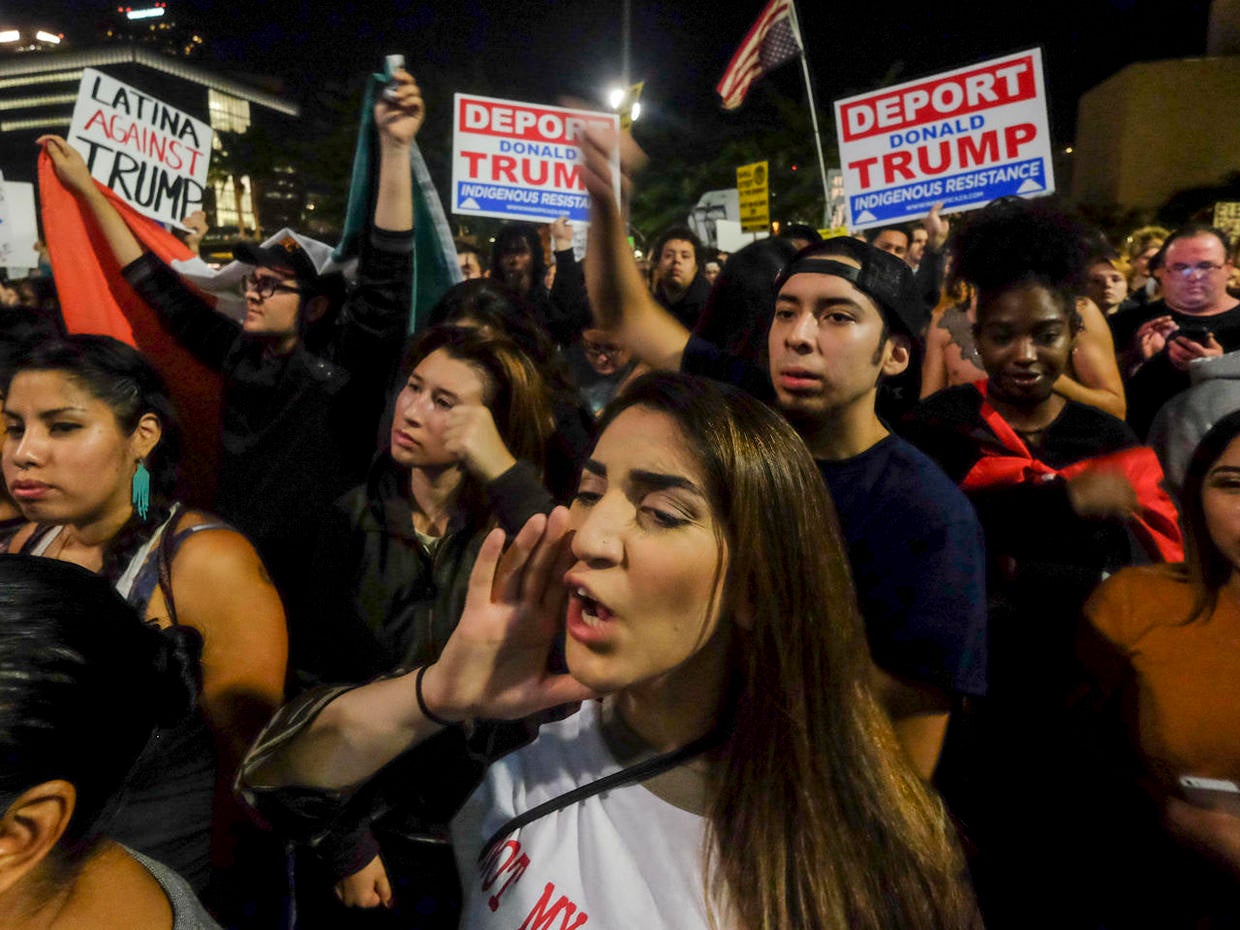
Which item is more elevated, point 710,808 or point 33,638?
point 33,638

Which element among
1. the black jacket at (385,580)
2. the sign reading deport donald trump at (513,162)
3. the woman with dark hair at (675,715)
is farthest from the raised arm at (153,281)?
the sign reading deport donald trump at (513,162)

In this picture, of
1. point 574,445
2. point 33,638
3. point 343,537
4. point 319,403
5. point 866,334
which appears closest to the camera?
point 33,638

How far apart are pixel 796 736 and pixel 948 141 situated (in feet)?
17.2

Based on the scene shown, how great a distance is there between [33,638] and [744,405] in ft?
3.50

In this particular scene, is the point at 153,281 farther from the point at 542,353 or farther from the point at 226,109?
the point at 226,109

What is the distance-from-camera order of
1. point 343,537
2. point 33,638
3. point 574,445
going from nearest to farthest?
point 33,638, point 343,537, point 574,445

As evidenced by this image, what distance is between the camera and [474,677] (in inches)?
58.0

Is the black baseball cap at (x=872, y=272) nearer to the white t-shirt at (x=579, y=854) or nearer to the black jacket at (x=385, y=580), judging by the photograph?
the black jacket at (x=385, y=580)

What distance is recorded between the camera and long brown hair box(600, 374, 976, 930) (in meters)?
1.33

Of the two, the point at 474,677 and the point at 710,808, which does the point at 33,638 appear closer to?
the point at 474,677

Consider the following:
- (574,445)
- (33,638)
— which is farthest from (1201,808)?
(33,638)

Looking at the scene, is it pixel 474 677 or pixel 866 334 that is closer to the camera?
pixel 474 677

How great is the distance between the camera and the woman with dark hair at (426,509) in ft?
8.10

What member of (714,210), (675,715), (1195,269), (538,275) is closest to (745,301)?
(675,715)
